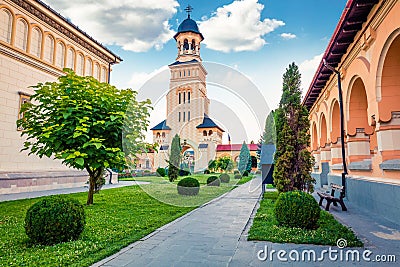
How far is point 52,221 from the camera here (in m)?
4.58

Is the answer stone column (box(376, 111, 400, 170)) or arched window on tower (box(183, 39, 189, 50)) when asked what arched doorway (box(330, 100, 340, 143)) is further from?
arched window on tower (box(183, 39, 189, 50))

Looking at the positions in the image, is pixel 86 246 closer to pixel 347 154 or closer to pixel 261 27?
pixel 261 27

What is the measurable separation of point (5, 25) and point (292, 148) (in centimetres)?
1414

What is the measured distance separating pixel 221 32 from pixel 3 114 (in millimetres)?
11307

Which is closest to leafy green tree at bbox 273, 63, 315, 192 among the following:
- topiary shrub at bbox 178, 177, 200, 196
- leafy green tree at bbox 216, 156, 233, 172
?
topiary shrub at bbox 178, 177, 200, 196

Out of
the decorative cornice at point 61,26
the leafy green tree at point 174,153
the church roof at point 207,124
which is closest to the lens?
the church roof at point 207,124

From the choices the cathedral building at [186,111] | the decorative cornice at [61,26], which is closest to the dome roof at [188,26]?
the decorative cornice at [61,26]

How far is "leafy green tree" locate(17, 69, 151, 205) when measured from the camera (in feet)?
24.3

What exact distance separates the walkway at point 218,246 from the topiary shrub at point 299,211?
0.91 m

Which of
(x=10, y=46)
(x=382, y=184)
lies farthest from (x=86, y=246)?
(x=10, y=46)

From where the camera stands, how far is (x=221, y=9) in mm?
9609

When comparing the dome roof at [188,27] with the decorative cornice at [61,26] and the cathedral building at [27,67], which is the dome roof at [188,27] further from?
the cathedral building at [27,67]

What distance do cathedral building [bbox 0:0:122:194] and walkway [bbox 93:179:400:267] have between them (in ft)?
34.2

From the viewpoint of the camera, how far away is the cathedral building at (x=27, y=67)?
41.7 feet
